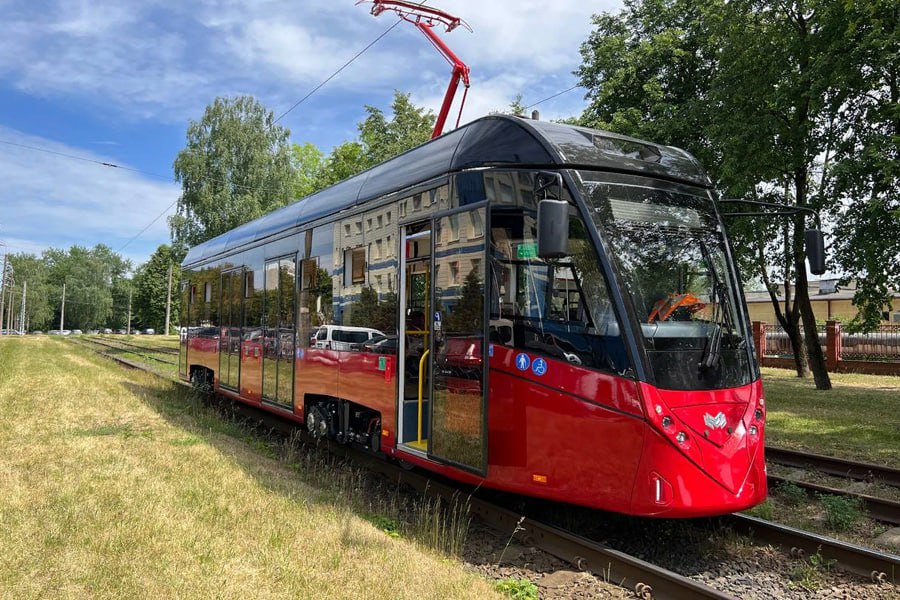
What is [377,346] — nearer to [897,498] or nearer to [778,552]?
[778,552]

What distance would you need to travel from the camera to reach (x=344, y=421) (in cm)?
807

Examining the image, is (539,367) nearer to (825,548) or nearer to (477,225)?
(477,225)

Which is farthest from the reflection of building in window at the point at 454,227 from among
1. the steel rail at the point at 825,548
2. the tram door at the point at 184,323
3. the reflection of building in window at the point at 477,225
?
the tram door at the point at 184,323

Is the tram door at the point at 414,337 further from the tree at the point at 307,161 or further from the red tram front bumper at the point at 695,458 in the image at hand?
the tree at the point at 307,161

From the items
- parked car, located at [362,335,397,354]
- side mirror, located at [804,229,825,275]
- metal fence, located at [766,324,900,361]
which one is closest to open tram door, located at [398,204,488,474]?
parked car, located at [362,335,397,354]

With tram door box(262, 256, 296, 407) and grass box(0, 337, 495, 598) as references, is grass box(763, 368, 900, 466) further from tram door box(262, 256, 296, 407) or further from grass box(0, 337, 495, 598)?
tram door box(262, 256, 296, 407)

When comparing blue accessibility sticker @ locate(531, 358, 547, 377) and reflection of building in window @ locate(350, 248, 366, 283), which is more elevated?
reflection of building in window @ locate(350, 248, 366, 283)

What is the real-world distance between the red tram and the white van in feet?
0.25

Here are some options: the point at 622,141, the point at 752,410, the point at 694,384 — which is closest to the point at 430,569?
the point at 694,384

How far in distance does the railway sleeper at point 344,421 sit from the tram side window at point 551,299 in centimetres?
245

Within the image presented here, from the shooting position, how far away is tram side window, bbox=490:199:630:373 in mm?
5145

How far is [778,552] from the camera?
552 centimetres

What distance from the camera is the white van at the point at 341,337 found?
7.40 metres

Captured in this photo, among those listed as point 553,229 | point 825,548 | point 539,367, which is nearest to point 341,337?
point 539,367
